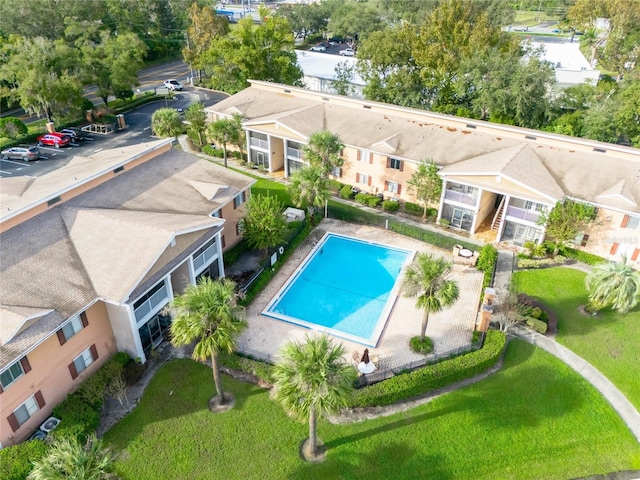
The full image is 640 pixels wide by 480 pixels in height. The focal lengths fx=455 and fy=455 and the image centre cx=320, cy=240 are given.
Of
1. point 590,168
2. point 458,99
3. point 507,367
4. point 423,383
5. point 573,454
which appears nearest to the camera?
point 573,454

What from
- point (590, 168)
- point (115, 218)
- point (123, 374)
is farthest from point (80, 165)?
point (590, 168)

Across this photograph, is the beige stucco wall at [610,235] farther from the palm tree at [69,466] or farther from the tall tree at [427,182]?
the palm tree at [69,466]

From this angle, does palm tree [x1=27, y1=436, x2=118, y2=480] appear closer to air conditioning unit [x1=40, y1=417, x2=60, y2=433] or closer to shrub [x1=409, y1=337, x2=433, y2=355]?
air conditioning unit [x1=40, y1=417, x2=60, y2=433]

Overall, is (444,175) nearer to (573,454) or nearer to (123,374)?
(573,454)

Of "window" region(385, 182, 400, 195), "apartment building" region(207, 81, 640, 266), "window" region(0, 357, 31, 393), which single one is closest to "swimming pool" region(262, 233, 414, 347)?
"window" region(385, 182, 400, 195)

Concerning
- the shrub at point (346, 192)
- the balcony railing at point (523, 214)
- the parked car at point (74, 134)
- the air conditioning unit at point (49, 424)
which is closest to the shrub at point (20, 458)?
the air conditioning unit at point (49, 424)

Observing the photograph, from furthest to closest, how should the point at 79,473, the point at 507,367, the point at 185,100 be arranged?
the point at 185,100, the point at 507,367, the point at 79,473
